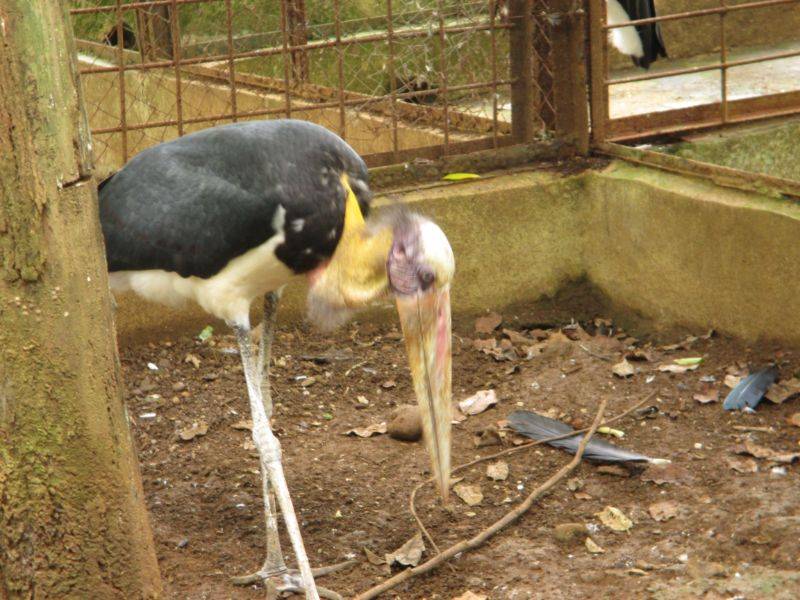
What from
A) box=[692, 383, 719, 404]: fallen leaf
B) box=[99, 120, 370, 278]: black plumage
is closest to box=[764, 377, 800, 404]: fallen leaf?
box=[692, 383, 719, 404]: fallen leaf

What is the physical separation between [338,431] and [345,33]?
237 centimetres

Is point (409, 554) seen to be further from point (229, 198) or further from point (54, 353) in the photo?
point (54, 353)

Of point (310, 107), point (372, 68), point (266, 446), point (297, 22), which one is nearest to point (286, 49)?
point (310, 107)

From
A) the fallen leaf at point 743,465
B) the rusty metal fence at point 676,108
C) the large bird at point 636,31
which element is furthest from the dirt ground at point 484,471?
the large bird at point 636,31

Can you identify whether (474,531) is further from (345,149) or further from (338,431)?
(345,149)

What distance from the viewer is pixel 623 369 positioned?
4.75 m

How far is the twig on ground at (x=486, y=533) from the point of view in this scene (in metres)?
3.53

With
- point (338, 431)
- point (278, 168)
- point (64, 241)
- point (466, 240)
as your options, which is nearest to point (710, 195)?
point (466, 240)

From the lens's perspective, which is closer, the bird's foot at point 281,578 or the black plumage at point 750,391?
the bird's foot at point 281,578

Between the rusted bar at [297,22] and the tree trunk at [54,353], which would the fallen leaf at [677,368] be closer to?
the rusted bar at [297,22]

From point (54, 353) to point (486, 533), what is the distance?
5.02 ft

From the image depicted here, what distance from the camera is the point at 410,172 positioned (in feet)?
17.6

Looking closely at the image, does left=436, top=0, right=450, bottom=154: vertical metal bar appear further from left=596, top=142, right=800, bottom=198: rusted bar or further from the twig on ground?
the twig on ground

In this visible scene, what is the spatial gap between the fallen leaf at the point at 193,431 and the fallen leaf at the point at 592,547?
1550mm
